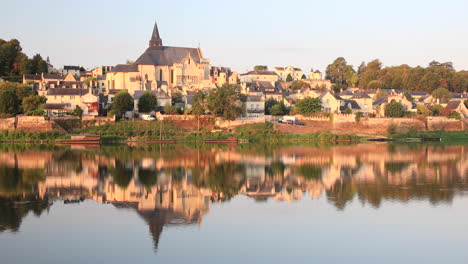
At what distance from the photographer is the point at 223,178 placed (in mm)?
23984

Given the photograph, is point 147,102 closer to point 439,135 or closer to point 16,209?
point 439,135

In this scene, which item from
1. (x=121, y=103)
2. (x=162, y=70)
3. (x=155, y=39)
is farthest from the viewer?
(x=155, y=39)

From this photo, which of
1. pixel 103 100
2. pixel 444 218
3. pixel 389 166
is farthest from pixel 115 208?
pixel 103 100

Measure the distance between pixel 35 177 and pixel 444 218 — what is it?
15619 millimetres

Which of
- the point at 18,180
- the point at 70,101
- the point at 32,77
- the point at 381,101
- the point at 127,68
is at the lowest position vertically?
the point at 18,180

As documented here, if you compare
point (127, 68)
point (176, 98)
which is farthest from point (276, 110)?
point (127, 68)

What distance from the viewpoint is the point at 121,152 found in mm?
35438

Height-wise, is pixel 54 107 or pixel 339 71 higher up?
pixel 339 71

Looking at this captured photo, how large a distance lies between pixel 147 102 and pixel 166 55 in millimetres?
16312

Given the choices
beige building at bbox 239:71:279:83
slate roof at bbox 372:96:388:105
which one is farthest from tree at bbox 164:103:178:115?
beige building at bbox 239:71:279:83

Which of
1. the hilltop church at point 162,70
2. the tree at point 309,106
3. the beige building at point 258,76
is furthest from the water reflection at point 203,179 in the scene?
the beige building at point 258,76

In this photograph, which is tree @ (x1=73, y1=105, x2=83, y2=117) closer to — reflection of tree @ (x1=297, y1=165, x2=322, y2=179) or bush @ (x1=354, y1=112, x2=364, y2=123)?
bush @ (x1=354, y1=112, x2=364, y2=123)

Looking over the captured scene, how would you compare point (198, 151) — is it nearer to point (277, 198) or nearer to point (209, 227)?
point (277, 198)

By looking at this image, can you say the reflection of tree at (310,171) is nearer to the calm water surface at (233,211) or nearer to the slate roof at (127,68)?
the calm water surface at (233,211)
